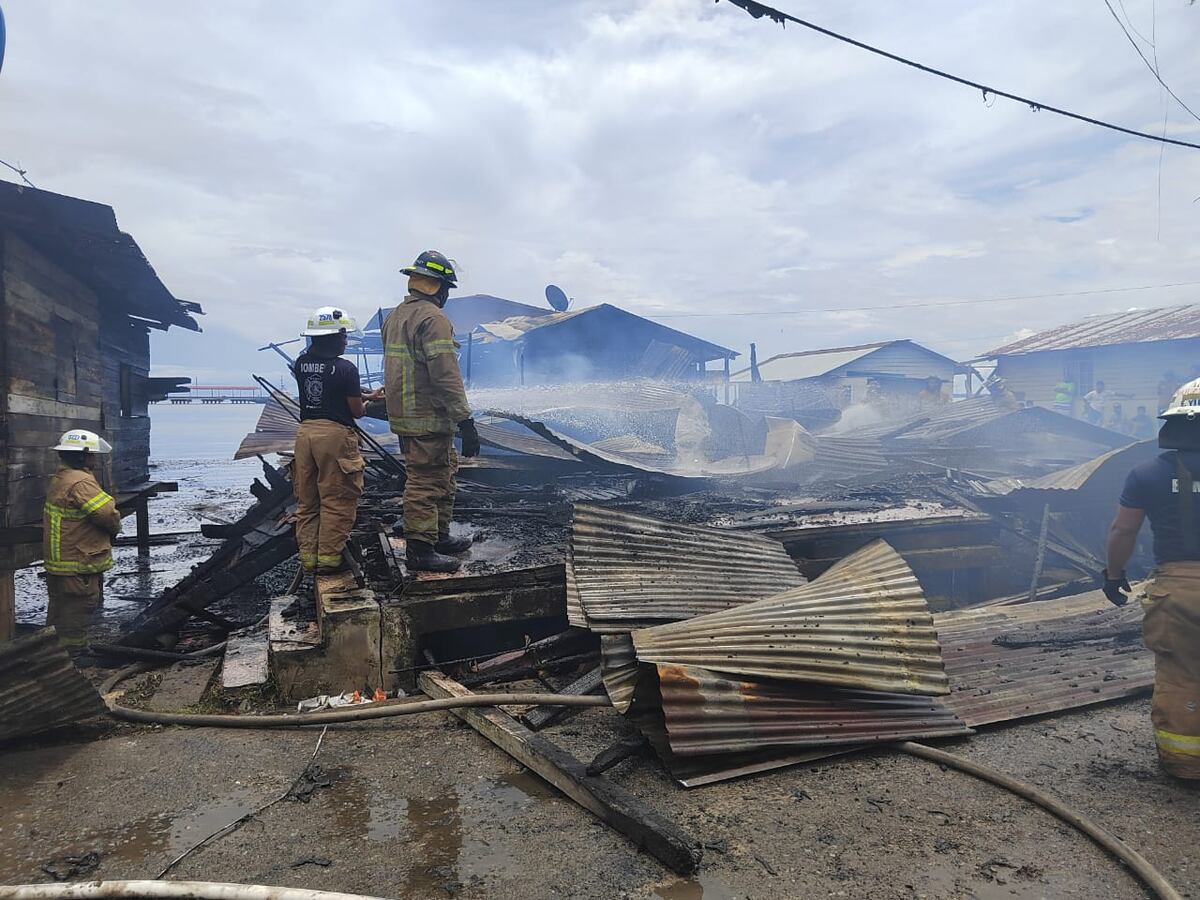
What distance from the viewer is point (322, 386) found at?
4.56 m

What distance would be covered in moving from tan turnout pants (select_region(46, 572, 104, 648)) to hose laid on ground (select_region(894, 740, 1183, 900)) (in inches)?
246

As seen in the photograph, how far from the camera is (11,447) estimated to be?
5.96 meters

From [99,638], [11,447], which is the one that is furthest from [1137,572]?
[11,447]

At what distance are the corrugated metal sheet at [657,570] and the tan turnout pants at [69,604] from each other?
4.28 metres

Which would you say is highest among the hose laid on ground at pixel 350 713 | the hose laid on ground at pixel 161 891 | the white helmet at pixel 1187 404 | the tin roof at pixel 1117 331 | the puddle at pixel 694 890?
the tin roof at pixel 1117 331

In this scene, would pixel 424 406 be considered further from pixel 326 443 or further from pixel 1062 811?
pixel 1062 811

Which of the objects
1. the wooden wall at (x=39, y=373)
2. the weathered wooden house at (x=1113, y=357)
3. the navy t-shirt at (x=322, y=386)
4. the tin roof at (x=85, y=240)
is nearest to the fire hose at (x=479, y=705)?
the navy t-shirt at (x=322, y=386)

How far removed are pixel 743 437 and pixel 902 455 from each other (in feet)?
8.24

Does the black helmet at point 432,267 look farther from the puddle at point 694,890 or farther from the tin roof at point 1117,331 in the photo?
the tin roof at point 1117,331

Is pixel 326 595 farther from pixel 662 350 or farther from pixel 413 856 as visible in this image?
pixel 662 350

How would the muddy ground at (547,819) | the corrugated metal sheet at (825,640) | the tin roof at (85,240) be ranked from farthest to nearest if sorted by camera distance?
the tin roof at (85,240), the corrugated metal sheet at (825,640), the muddy ground at (547,819)

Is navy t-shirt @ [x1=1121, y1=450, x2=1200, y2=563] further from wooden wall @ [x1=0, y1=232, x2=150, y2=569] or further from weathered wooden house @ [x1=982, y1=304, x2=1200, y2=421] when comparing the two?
weathered wooden house @ [x1=982, y1=304, x2=1200, y2=421]

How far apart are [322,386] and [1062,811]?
4.47m

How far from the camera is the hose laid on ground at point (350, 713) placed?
11.7 feet
